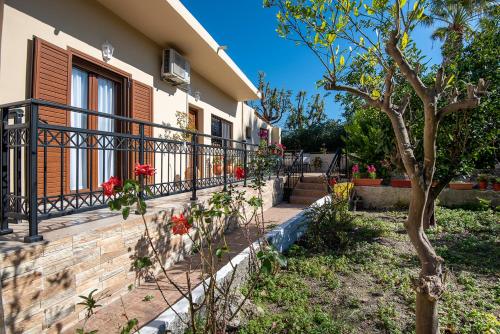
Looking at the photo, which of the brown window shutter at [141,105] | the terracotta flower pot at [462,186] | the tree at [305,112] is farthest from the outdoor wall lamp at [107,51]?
the tree at [305,112]

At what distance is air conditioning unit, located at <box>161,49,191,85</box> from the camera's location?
21.6 ft

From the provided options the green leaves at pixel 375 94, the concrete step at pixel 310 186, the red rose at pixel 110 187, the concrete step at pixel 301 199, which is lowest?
the concrete step at pixel 301 199

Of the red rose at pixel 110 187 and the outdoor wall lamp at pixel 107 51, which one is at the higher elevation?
the outdoor wall lamp at pixel 107 51

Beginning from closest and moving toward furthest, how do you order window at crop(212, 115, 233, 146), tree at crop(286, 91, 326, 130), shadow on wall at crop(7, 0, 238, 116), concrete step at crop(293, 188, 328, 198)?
shadow on wall at crop(7, 0, 238, 116) → concrete step at crop(293, 188, 328, 198) → window at crop(212, 115, 233, 146) → tree at crop(286, 91, 326, 130)

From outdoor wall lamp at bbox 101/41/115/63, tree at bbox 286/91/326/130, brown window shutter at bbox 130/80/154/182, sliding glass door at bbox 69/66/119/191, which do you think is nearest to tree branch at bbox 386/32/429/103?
sliding glass door at bbox 69/66/119/191

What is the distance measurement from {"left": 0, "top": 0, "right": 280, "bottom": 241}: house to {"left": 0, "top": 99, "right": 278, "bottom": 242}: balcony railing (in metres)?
0.01

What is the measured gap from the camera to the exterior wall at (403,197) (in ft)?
26.2

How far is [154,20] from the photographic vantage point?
5645 millimetres

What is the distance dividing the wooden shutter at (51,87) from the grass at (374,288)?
310 centimetres

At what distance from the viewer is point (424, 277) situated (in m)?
2.33

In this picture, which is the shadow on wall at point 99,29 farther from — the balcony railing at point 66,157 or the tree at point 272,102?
the tree at point 272,102

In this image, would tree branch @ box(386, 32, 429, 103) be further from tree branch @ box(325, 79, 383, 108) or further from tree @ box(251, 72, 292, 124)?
tree @ box(251, 72, 292, 124)

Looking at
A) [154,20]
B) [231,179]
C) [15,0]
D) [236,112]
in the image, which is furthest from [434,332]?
[236,112]

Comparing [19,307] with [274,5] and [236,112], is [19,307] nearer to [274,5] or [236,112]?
[274,5]
